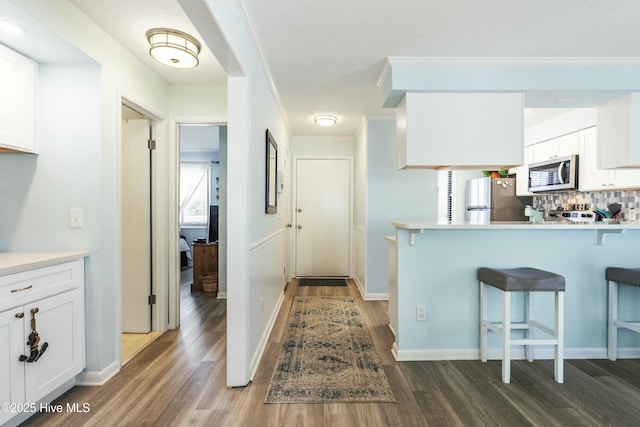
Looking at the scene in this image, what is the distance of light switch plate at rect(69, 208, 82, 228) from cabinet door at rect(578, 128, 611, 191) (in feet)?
15.9

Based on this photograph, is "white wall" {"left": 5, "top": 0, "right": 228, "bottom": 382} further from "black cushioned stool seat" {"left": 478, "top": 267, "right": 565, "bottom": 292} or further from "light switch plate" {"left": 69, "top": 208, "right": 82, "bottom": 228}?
"black cushioned stool seat" {"left": 478, "top": 267, "right": 565, "bottom": 292}

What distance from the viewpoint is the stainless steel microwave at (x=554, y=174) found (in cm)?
385

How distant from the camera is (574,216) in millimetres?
3826

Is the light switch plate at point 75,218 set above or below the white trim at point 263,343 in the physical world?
above

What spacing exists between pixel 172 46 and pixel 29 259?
1516mm

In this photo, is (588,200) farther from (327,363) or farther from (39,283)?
(39,283)

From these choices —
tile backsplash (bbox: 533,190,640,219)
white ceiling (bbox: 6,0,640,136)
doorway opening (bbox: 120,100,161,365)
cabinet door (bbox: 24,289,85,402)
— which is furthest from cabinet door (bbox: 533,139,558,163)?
cabinet door (bbox: 24,289,85,402)

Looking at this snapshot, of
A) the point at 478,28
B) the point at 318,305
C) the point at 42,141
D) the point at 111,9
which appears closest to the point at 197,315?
the point at 318,305

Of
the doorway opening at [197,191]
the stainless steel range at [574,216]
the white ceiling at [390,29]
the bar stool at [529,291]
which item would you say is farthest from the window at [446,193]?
the doorway opening at [197,191]

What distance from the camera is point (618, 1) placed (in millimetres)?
1794

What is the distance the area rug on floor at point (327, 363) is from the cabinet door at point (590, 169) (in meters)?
3.02

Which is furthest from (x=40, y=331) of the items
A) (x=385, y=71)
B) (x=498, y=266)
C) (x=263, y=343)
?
(x=498, y=266)

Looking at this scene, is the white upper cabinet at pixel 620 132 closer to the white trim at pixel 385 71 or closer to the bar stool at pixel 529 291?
the bar stool at pixel 529 291

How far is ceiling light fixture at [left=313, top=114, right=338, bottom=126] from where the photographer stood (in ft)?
13.1
